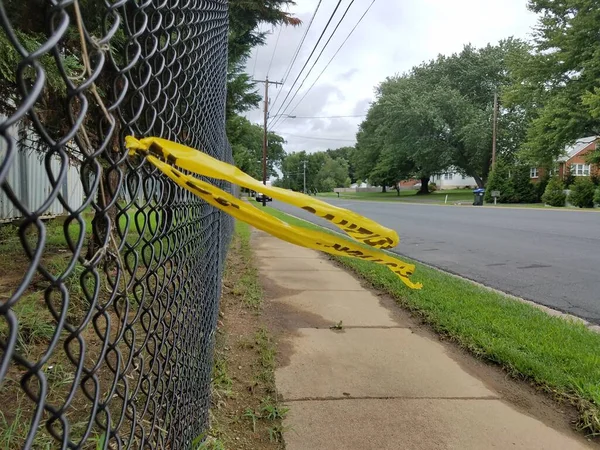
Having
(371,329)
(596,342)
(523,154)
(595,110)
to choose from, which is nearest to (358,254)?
(371,329)

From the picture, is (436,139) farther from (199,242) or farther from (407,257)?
(199,242)

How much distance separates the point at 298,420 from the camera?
2740 mm

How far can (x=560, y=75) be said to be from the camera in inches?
1213

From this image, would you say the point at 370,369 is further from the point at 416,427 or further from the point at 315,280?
the point at 315,280

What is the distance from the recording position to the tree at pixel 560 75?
1092 inches

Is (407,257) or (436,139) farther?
(436,139)

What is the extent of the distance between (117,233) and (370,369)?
7.43 feet

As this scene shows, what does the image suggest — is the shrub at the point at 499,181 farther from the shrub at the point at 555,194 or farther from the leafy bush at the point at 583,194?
the leafy bush at the point at 583,194

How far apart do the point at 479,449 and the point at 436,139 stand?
45457 mm

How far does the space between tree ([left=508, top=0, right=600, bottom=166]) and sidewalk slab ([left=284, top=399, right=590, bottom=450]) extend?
2790cm

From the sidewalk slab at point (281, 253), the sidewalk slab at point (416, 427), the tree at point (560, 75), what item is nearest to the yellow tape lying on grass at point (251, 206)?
the sidewalk slab at point (416, 427)

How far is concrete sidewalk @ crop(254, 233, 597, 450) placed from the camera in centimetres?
257

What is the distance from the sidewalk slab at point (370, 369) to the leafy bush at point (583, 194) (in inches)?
1125

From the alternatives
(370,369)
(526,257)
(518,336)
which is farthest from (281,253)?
(370,369)
